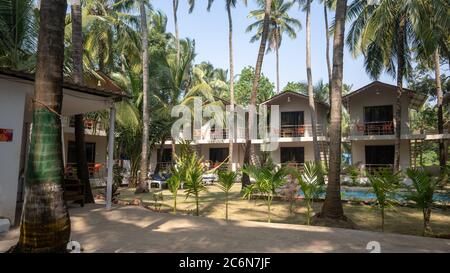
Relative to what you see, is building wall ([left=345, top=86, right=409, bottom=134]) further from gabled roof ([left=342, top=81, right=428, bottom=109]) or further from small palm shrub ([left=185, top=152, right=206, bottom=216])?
small palm shrub ([left=185, top=152, right=206, bottom=216])

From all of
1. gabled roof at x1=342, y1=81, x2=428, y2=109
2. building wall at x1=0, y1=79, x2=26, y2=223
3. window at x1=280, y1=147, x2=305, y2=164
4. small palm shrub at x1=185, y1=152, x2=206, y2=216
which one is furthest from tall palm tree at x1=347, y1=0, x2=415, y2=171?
building wall at x1=0, y1=79, x2=26, y2=223

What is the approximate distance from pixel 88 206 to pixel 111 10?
61.4 feet

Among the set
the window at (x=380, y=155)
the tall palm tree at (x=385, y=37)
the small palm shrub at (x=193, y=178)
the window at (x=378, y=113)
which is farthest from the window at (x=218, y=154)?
the small palm shrub at (x=193, y=178)

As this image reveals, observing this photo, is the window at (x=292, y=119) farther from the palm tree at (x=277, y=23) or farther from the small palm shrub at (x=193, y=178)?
the small palm shrub at (x=193, y=178)

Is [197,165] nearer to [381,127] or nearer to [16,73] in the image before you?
[16,73]

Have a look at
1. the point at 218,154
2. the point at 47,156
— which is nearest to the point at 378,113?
the point at 218,154

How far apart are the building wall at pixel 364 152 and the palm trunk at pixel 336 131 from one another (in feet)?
50.4

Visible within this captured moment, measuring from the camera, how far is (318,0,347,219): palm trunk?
27.0 ft

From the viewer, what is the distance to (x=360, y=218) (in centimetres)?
973

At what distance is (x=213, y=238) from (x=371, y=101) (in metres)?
20.3

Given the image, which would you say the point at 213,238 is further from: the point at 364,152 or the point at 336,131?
the point at 364,152

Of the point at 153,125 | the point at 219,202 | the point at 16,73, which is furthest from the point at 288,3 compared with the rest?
the point at 16,73

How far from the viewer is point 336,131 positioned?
332 inches

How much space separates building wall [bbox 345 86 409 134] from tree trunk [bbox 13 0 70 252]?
21226 mm
